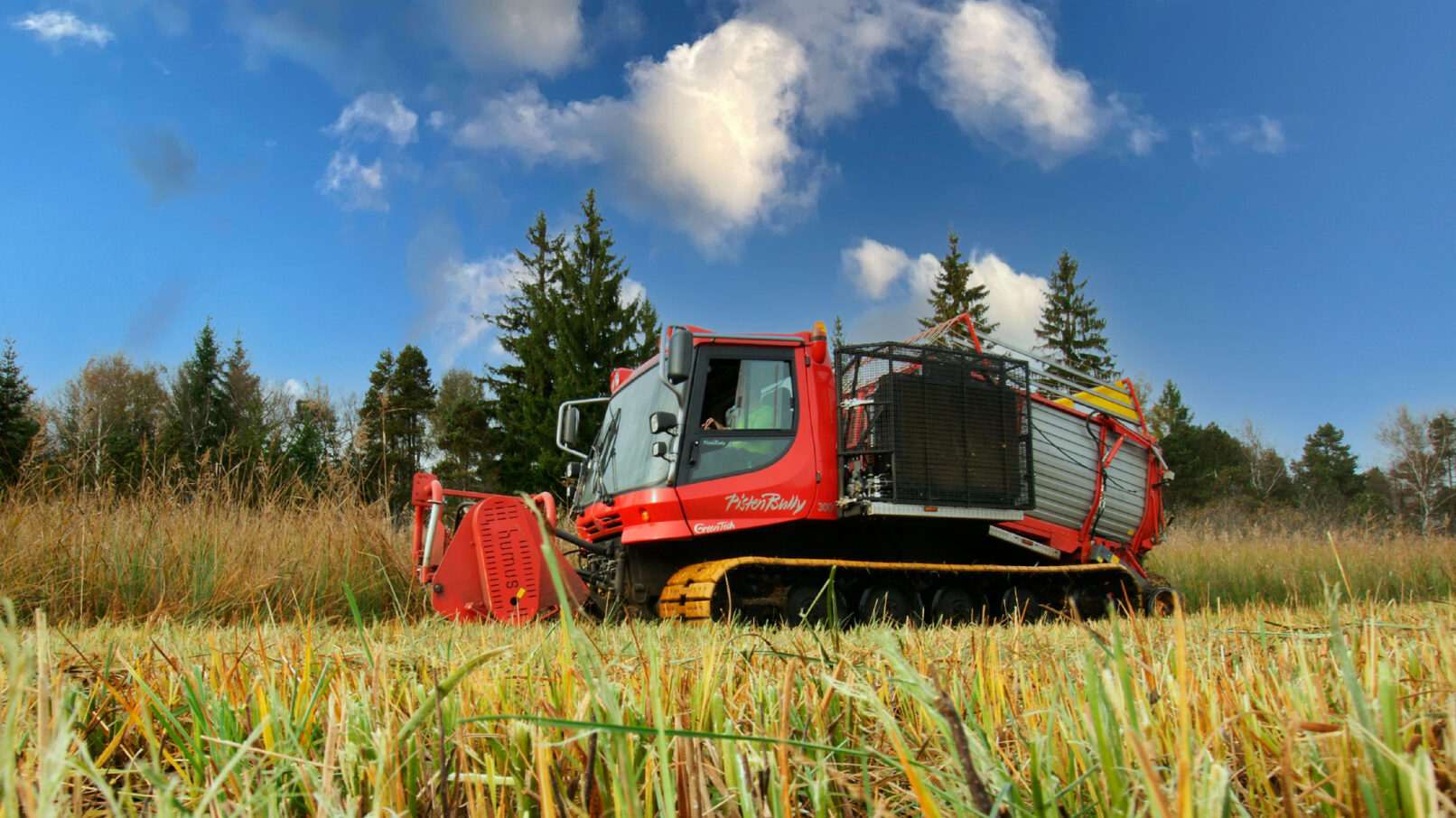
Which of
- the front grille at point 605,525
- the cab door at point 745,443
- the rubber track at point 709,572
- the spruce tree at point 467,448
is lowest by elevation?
the rubber track at point 709,572

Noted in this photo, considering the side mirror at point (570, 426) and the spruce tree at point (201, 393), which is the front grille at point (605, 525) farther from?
the spruce tree at point (201, 393)

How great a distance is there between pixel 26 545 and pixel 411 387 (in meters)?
35.6

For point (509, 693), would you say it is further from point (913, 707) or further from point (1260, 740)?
point (1260, 740)

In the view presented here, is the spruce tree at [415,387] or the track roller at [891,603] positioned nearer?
the track roller at [891,603]

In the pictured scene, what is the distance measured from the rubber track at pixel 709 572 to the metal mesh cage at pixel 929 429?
58 cm

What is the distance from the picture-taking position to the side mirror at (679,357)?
643cm

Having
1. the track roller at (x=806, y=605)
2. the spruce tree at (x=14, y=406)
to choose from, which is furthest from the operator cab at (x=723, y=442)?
the spruce tree at (x=14, y=406)

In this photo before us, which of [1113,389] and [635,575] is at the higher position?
[1113,389]

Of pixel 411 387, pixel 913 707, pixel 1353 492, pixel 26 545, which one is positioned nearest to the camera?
pixel 913 707

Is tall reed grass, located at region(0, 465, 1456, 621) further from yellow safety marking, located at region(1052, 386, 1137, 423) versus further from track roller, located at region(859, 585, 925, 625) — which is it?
track roller, located at region(859, 585, 925, 625)

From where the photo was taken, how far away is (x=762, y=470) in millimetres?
7102

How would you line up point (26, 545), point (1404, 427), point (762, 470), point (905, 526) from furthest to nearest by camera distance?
1. point (1404, 427)
2. point (905, 526)
3. point (762, 470)
4. point (26, 545)

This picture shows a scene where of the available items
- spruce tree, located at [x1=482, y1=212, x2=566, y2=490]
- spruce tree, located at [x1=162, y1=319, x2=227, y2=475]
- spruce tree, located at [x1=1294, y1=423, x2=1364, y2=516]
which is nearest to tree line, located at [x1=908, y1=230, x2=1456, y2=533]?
spruce tree, located at [x1=1294, y1=423, x2=1364, y2=516]

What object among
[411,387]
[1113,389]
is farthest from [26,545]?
[411,387]
